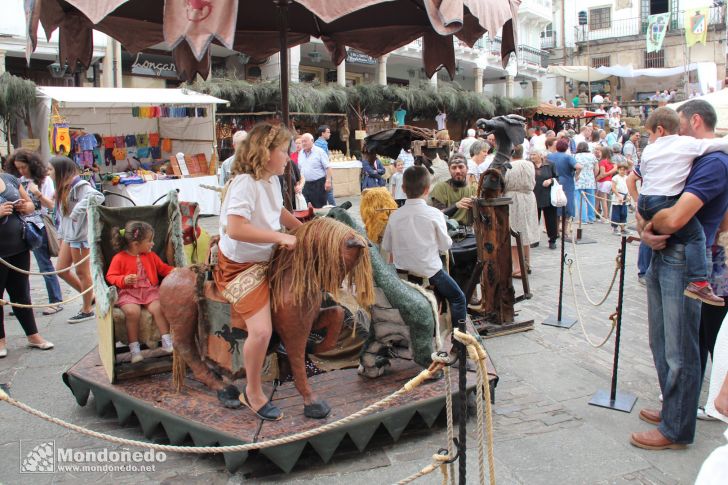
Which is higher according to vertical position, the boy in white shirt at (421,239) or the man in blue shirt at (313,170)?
the man in blue shirt at (313,170)

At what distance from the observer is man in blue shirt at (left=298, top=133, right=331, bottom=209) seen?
429 inches

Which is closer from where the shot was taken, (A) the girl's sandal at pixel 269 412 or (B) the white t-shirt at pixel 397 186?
(A) the girl's sandal at pixel 269 412

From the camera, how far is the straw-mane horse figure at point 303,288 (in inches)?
144

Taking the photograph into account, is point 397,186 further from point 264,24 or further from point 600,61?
point 600,61

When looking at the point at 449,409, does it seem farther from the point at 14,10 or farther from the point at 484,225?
the point at 14,10

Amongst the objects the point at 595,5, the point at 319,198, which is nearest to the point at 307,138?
the point at 319,198

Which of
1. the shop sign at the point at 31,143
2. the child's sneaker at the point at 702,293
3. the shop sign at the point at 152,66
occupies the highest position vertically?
the shop sign at the point at 152,66

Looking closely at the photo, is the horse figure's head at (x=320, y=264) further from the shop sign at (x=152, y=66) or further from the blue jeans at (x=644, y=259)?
the shop sign at (x=152, y=66)

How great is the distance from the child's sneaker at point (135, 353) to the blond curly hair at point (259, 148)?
1777 mm

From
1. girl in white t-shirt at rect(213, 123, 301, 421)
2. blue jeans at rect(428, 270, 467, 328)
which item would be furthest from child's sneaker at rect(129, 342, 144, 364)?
blue jeans at rect(428, 270, 467, 328)

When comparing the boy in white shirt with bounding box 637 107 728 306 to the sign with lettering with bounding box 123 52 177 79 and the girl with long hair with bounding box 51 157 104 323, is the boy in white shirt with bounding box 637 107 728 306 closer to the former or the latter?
the girl with long hair with bounding box 51 157 104 323

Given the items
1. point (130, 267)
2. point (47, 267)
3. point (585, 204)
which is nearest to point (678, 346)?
point (130, 267)

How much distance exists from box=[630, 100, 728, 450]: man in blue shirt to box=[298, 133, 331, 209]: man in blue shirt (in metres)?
7.48

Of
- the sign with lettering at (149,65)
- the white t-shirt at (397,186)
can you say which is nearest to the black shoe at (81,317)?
the white t-shirt at (397,186)
